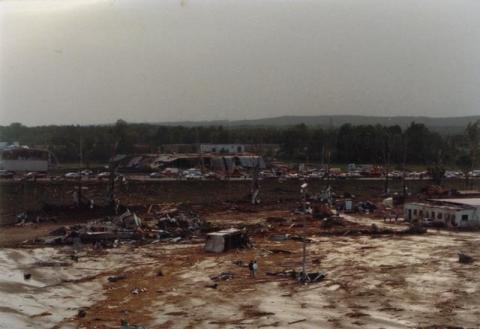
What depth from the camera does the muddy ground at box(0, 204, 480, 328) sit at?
571 inches

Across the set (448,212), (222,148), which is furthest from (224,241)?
(222,148)

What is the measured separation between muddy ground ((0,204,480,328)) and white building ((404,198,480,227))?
3925 mm

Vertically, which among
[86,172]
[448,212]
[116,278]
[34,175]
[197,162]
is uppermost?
[197,162]

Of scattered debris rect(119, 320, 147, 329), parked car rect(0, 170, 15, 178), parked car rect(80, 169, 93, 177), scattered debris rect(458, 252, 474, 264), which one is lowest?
scattered debris rect(458, 252, 474, 264)

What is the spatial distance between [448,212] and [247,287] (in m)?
17.2

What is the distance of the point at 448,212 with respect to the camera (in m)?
31.0

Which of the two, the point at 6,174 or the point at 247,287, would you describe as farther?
the point at 6,174

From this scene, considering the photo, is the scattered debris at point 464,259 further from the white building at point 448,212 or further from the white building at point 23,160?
the white building at point 23,160

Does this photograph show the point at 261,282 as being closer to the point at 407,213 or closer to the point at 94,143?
the point at 407,213

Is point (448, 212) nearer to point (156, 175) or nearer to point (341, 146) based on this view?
point (156, 175)

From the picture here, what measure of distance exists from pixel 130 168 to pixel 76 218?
26642mm

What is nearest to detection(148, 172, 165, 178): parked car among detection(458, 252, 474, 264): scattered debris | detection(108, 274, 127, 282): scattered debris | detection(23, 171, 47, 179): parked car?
detection(23, 171, 47, 179): parked car

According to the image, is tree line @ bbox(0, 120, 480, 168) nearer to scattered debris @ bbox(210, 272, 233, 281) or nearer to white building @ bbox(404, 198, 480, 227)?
white building @ bbox(404, 198, 480, 227)

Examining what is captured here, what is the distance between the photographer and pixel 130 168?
192 ft
